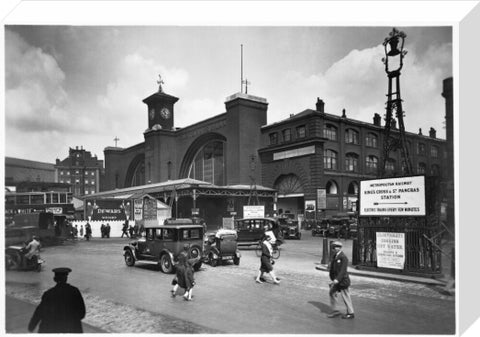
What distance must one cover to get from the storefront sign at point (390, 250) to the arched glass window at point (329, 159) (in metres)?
19.5

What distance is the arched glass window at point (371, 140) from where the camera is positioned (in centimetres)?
2388

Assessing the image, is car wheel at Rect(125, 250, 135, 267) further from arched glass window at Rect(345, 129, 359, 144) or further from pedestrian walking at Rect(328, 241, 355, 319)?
arched glass window at Rect(345, 129, 359, 144)

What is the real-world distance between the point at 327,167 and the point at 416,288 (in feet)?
72.8

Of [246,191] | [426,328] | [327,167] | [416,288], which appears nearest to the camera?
[426,328]

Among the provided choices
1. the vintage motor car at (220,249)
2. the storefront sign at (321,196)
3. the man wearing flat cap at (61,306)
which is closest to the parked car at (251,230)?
the vintage motor car at (220,249)

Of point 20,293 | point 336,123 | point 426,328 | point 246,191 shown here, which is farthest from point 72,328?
point 246,191

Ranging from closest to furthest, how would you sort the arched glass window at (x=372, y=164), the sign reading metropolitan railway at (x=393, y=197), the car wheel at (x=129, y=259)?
the sign reading metropolitan railway at (x=393, y=197) → the car wheel at (x=129, y=259) → the arched glass window at (x=372, y=164)

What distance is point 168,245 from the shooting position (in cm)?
1290

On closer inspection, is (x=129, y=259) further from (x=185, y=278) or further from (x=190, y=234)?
(x=185, y=278)

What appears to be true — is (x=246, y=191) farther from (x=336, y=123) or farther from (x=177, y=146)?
(x=177, y=146)

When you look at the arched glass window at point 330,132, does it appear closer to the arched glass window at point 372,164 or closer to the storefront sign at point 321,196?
the storefront sign at point 321,196

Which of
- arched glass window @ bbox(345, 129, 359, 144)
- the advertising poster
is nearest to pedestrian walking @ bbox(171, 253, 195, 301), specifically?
the advertising poster

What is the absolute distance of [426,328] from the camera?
8.46 meters

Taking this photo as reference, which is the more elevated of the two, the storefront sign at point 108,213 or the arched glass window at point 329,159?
the arched glass window at point 329,159
